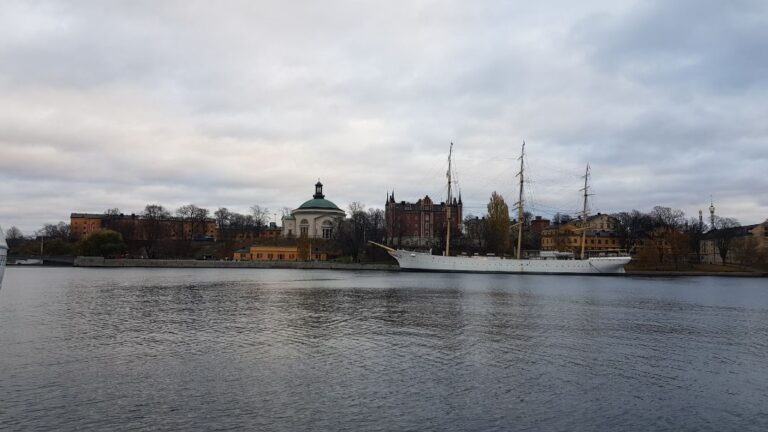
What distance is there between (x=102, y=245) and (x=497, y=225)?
93.0 meters

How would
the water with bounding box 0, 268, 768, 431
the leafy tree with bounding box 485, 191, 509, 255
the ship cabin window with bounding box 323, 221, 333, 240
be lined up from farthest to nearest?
the ship cabin window with bounding box 323, 221, 333, 240, the leafy tree with bounding box 485, 191, 509, 255, the water with bounding box 0, 268, 768, 431

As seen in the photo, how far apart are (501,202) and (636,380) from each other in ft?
369

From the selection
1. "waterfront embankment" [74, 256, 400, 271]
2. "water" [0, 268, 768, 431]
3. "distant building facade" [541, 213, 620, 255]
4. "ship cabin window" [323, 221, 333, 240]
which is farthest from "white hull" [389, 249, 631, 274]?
"water" [0, 268, 768, 431]

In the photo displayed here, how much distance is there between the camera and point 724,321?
3366 centimetres

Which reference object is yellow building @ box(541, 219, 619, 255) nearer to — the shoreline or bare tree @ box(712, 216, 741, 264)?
bare tree @ box(712, 216, 741, 264)

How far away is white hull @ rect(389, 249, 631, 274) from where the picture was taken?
11188cm

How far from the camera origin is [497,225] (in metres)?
126

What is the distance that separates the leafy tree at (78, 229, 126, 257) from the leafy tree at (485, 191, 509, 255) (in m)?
88.1

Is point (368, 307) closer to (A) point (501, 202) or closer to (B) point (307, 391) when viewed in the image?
(B) point (307, 391)

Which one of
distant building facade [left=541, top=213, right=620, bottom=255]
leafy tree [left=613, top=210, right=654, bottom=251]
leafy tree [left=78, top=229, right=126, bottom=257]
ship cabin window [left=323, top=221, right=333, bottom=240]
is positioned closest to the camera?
leafy tree [left=78, top=229, right=126, bottom=257]

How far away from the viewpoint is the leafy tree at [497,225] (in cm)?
12562

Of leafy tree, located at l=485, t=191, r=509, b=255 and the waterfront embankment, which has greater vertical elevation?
leafy tree, located at l=485, t=191, r=509, b=255

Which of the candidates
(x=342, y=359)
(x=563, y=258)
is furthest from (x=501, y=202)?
(x=342, y=359)

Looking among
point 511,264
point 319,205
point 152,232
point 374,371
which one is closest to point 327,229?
point 319,205
